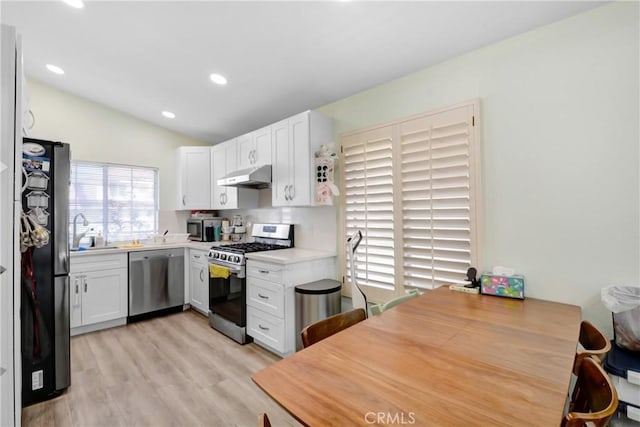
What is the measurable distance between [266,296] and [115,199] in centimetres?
292

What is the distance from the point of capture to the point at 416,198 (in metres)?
2.25

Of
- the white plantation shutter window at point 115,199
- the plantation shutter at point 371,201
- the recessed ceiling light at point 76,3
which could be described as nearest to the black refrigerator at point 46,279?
the recessed ceiling light at point 76,3

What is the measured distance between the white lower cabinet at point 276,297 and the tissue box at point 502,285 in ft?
4.88

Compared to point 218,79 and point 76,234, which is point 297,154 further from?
point 76,234

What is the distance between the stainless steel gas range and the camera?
2.93 m

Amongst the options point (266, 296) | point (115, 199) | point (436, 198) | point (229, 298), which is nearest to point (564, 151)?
point (436, 198)

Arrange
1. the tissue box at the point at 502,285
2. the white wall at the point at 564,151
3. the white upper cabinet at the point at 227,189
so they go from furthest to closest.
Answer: the white upper cabinet at the point at 227,189, the tissue box at the point at 502,285, the white wall at the point at 564,151

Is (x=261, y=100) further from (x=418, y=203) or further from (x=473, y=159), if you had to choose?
(x=473, y=159)

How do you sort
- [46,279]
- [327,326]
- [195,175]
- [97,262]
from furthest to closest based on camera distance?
1. [195,175]
2. [97,262]
3. [46,279]
4. [327,326]

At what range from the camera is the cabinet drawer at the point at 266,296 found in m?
2.59

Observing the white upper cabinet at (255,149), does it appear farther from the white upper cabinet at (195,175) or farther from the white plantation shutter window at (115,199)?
the white plantation shutter window at (115,199)

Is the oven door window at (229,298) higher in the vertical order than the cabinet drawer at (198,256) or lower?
lower

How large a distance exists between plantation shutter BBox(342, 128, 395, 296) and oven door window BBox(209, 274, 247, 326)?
1143 millimetres
